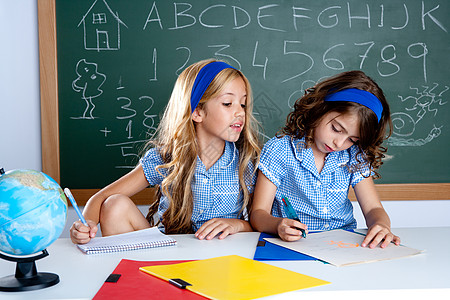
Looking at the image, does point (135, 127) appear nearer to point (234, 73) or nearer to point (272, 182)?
point (234, 73)

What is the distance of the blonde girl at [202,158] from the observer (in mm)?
1871

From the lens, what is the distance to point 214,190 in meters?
1.91

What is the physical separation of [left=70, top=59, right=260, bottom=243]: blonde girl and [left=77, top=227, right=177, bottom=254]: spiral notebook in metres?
0.47

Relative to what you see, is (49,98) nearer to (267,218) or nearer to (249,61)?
(249,61)

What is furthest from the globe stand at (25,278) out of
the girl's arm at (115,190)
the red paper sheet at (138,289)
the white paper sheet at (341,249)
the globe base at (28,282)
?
the girl's arm at (115,190)

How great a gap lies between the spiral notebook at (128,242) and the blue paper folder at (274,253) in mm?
249

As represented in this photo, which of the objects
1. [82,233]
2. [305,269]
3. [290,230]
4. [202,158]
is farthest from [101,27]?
[305,269]

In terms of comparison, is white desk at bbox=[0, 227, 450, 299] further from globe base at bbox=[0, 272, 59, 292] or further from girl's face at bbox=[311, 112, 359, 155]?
girl's face at bbox=[311, 112, 359, 155]

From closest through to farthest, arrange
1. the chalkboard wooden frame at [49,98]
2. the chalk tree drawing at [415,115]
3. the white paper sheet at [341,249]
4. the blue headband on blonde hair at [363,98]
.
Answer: the white paper sheet at [341,249] → the blue headband on blonde hair at [363,98] → the chalkboard wooden frame at [49,98] → the chalk tree drawing at [415,115]

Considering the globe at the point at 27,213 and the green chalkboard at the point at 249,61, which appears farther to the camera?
the green chalkboard at the point at 249,61

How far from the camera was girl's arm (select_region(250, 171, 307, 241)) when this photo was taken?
1322 mm

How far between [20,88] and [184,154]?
1306 millimetres

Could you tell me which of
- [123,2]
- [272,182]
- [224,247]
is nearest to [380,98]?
[272,182]

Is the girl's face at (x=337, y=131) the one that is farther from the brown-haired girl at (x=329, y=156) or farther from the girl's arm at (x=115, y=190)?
the girl's arm at (x=115, y=190)
